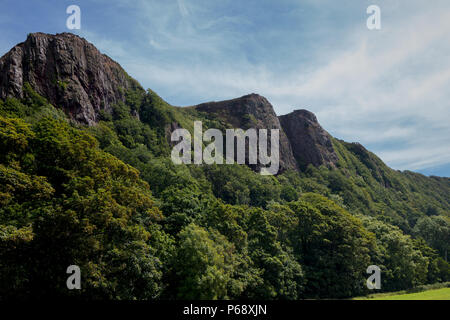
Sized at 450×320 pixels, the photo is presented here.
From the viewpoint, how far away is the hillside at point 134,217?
911 inches

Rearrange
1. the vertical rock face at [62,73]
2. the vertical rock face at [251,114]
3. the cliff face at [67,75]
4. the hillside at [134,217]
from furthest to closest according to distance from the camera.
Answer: the vertical rock face at [251,114] < the cliff face at [67,75] < the vertical rock face at [62,73] < the hillside at [134,217]

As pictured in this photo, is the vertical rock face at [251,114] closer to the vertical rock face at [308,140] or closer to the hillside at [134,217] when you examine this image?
the vertical rock face at [308,140]

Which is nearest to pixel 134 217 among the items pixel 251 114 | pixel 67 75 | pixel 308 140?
pixel 67 75

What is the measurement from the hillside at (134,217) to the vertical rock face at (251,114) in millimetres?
38704

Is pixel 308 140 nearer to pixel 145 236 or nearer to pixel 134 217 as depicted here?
pixel 134 217

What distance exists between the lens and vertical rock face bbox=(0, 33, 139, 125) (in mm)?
53984

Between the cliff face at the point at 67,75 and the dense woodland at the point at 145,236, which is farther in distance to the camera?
the cliff face at the point at 67,75

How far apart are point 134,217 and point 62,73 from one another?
51.1m

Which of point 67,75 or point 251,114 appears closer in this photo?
point 67,75

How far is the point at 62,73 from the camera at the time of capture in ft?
208

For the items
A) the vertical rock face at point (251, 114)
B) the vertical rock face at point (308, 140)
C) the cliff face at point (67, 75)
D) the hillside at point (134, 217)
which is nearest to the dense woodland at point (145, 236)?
the hillside at point (134, 217)

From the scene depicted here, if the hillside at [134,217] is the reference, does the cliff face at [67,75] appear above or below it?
above
